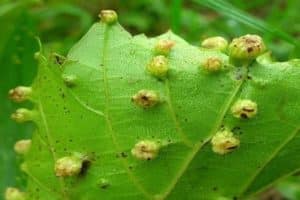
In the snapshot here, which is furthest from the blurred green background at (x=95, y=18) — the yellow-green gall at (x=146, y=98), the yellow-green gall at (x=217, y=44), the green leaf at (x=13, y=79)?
the yellow-green gall at (x=146, y=98)

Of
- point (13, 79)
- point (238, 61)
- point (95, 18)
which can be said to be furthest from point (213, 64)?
point (95, 18)

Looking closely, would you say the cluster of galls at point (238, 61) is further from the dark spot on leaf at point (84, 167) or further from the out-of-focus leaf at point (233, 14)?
the out-of-focus leaf at point (233, 14)

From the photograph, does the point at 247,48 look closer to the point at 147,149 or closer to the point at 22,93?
the point at 147,149

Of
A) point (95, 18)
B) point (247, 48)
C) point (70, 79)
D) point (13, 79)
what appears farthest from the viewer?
point (95, 18)

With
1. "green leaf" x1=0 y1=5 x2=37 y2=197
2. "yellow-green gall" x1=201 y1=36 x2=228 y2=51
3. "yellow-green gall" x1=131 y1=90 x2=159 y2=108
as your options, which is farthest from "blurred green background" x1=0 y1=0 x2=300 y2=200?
"yellow-green gall" x1=131 y1=90 x2=159 y2=108

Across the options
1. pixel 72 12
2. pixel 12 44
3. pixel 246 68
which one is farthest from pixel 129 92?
pixel 72 12

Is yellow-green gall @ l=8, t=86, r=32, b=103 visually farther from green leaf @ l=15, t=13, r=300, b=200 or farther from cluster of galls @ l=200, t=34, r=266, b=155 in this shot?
cluster of galls @ l=200, t=34, r=266, b=155
